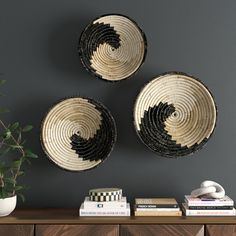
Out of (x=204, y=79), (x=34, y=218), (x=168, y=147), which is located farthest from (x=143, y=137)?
(x=34, y=218)

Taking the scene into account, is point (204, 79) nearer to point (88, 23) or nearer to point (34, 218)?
point (88, 23)

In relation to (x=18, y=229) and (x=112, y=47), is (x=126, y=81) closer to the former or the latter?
(x=112, y=47)

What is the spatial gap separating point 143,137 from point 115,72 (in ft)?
1.24

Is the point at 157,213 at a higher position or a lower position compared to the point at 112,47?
lower

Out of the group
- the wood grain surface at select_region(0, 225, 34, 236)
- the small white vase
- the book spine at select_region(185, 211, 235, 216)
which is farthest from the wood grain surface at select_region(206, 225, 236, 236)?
the small white vase

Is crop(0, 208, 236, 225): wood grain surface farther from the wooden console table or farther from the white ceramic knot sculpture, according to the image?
the white ceramic knot sculpture

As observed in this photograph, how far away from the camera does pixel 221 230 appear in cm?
208

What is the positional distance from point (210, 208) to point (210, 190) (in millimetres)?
92

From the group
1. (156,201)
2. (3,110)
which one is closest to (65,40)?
(3,110)

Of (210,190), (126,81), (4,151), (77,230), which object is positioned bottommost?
(77,230)

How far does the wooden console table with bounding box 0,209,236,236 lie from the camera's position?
209cm

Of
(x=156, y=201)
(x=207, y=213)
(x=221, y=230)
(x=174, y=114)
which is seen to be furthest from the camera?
(x=174, y=114)

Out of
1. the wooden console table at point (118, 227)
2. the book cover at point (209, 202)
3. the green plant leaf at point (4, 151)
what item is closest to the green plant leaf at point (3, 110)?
the green plant leaf at point (4, 151)

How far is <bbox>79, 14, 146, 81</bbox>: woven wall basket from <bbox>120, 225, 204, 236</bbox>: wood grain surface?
792 millimetres
